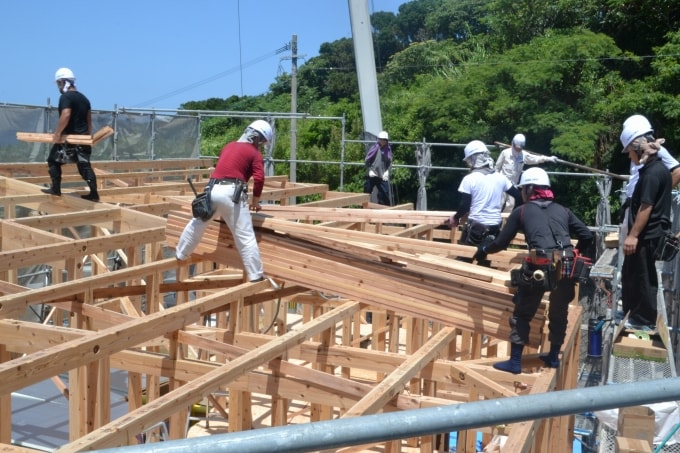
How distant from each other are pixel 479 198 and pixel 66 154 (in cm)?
463

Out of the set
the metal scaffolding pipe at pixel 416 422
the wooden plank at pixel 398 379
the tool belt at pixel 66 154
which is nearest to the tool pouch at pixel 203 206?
the wooden plank at pixel 398 379

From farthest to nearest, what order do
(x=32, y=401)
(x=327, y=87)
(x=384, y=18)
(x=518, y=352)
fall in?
(x=384, y=18), (x=327, y=87), (x=32, y=401), (x=518, y=352)

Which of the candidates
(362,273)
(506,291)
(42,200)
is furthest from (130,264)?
(506,291)

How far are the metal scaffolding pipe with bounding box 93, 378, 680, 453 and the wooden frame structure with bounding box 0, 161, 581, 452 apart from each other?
185 centimetres

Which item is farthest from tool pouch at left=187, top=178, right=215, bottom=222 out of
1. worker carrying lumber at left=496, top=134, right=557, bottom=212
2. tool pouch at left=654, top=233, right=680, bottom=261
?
worker carrying lumber at left=496, top=134, right=557, bottom=212

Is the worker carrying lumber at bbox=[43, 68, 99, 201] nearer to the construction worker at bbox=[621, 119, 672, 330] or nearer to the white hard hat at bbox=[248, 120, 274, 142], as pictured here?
the white hard hat at bbox=[248, 120, 274, 142]

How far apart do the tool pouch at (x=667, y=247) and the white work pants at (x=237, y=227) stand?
3208 millimetres

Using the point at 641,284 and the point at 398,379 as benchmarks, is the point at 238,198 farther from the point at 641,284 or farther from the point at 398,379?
the point at 641,284

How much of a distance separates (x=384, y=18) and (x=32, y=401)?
5655 cm

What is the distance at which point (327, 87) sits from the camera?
50.3 metres

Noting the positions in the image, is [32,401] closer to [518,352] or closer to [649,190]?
[518,352]

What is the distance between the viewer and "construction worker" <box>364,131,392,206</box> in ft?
44.0

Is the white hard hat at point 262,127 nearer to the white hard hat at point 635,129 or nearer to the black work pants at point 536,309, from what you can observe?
the black work pants at point 536,309

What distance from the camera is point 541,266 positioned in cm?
525
